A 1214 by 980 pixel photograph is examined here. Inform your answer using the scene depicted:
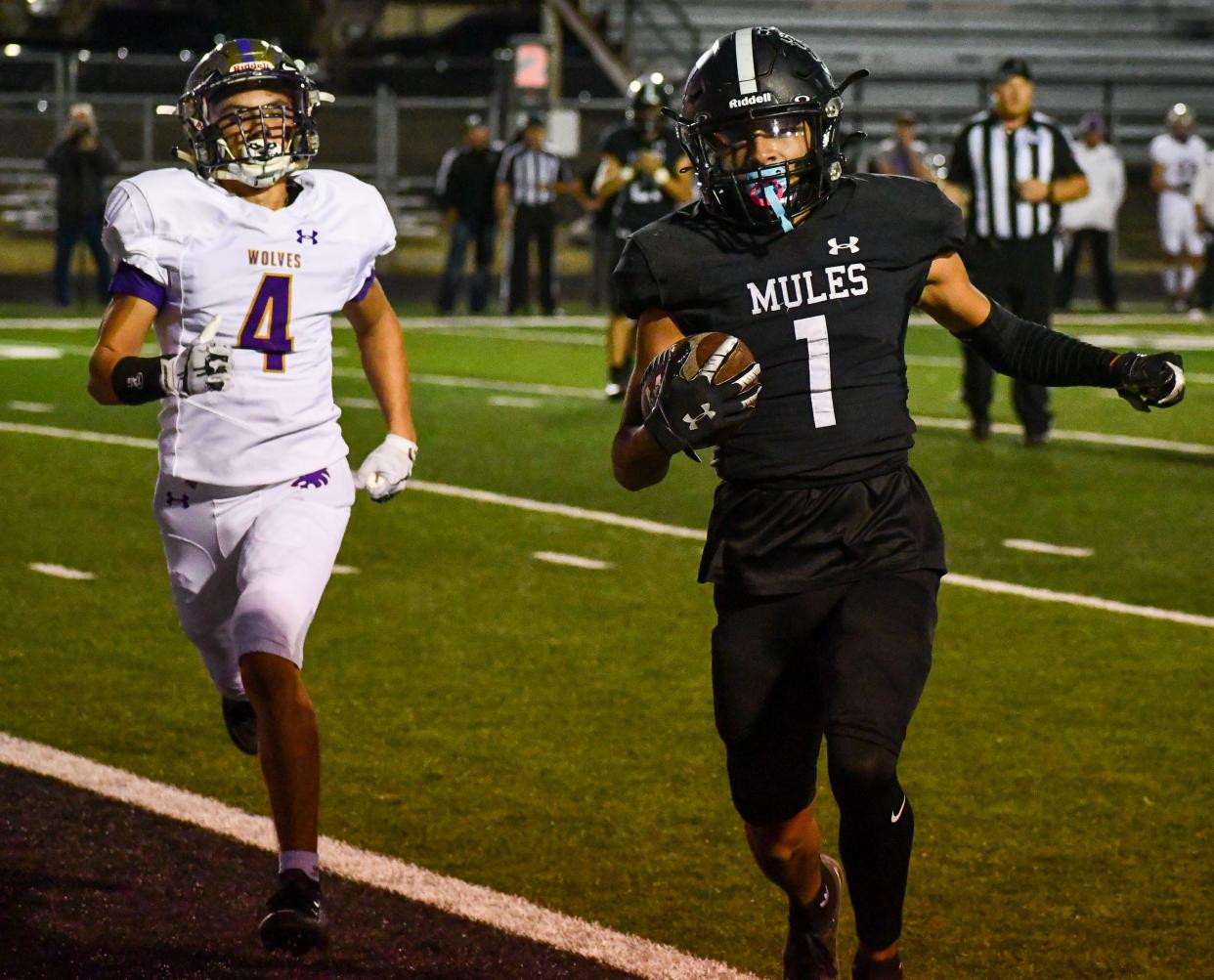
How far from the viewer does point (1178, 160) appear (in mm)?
20297

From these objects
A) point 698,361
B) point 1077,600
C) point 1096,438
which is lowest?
point 1077,600

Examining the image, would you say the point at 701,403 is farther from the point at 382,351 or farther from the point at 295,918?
the point at 382,351

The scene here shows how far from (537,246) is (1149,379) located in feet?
52.5

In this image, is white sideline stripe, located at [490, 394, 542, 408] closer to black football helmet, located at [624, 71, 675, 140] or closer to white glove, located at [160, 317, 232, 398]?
black football helmet, located at [624, 71, 675, 140]

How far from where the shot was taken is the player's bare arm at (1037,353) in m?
3.65

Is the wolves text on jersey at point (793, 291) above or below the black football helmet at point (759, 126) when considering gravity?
below

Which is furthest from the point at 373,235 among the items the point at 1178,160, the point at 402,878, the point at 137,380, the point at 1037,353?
the point at 1178,160

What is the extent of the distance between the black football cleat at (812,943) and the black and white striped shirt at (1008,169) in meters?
6.87

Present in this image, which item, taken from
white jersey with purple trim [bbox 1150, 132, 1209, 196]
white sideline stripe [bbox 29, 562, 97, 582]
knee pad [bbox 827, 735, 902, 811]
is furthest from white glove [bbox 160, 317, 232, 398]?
white jersey with purple trim [bbox 1150, 132, 1209, 196]

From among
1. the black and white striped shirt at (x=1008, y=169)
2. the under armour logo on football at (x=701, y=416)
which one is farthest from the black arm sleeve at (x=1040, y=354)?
the black and white striped shirt at (x=1008, y=169)

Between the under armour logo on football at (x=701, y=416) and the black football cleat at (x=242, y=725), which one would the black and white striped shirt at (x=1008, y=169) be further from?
the under armour logo on football at (x=701, y=416)

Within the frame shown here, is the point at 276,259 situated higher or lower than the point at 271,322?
higher

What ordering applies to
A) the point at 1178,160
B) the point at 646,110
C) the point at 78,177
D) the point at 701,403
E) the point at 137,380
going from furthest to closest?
1. the point at 1178,160
2. the point at 78,177
3. the point at 646,110
4. the point at 137,380
5. the point at 701,403

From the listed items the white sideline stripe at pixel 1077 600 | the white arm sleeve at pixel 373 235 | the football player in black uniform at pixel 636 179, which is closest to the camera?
the white arm sleeve at pixel 373 235
